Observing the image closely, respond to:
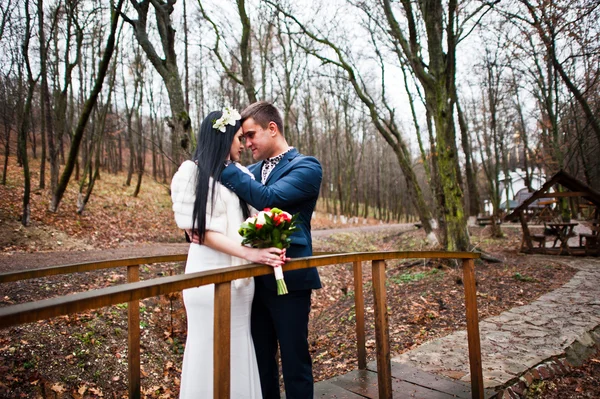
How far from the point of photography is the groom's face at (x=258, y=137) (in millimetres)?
2453

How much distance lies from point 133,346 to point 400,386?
2126 millimetres

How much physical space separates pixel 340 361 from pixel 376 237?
1438 centimetres

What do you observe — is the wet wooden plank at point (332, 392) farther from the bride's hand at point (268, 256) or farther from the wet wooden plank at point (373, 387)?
the bride's hand at point (268, 256)

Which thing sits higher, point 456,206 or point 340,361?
Answer: point 456,206

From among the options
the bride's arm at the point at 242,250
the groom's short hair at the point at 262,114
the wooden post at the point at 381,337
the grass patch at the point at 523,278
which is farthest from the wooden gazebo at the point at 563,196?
the bride's arm at the point at 242,250

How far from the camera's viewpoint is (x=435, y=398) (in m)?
2.91

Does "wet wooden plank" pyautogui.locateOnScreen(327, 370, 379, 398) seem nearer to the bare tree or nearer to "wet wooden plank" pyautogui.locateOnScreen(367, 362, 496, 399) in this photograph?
"wet wooden plank" pyautogui.locateOnScreen(367, 362, 496, 399)

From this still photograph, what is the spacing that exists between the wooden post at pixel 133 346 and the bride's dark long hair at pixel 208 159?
0.94m

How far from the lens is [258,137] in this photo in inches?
97.5

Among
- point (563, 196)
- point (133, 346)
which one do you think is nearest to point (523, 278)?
point (563, 196)

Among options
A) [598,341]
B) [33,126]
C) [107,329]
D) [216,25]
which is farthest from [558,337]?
[33,126]

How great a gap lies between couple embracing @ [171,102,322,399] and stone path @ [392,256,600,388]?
77.6 inches

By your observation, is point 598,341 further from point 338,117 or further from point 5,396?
point 338,117

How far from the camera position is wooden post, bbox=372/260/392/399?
2.70m
